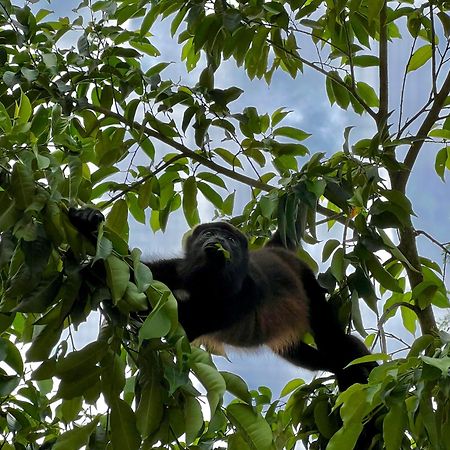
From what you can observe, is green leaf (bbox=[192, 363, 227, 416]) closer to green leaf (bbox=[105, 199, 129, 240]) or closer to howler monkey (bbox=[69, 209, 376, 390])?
green leaf (bbox=[105, 199, 129, 240])

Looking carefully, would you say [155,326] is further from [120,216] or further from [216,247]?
[216,247]

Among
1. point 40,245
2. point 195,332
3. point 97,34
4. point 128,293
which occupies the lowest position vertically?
point 128,293

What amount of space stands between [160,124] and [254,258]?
35.2 inches

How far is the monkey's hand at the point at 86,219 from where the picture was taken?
71.3 inches

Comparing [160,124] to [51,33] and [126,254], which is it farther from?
[126,254]

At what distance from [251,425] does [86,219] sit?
0.62 meters

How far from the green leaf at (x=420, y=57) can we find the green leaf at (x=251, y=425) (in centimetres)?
188

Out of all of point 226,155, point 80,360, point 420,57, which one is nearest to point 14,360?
point 80,360

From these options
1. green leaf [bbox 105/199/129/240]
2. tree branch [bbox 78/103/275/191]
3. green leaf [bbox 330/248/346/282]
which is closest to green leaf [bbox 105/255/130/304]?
→ green leaf [bbox 330/248/346/282]

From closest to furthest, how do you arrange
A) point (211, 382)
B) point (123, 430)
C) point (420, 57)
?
1. point (211, 382)
2. point (123, 430)
3. point (420, 57)

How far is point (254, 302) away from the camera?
3490mm

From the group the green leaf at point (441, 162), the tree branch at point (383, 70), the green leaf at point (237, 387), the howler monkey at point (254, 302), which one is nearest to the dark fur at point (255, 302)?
the howler monkey at point (254, 302)

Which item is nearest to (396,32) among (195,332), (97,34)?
(97,34)

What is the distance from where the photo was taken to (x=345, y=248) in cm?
264
